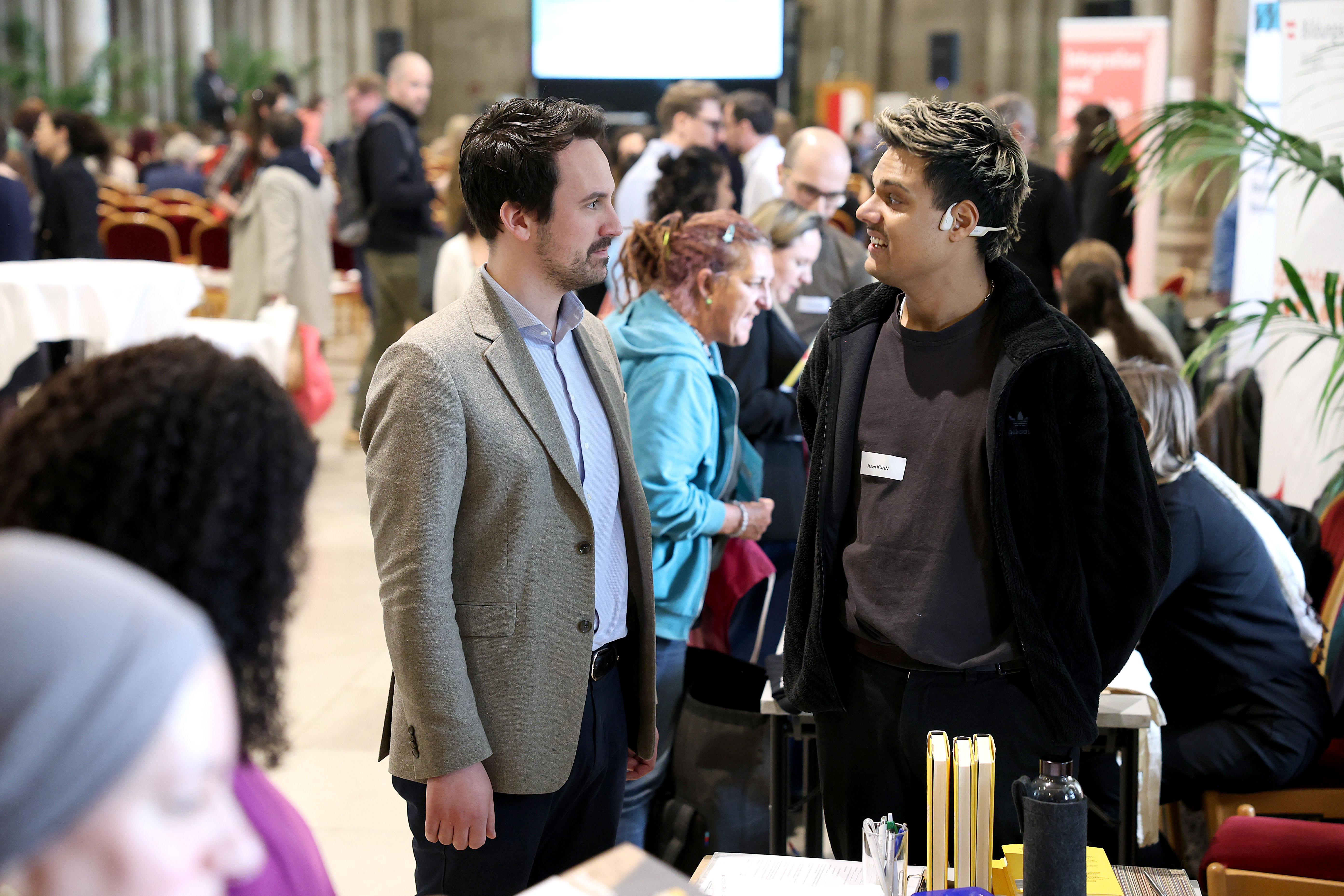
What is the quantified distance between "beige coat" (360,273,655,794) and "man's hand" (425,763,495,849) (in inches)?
0.8

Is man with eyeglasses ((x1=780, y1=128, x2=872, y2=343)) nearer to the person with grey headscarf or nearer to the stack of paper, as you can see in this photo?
the stack of paper

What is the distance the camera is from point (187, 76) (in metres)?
19.0

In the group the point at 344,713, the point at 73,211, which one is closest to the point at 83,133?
the point at 73,211

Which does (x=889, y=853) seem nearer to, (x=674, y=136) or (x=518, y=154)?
(x=518, y=154)

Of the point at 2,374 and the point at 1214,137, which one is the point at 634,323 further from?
the point at 2,374

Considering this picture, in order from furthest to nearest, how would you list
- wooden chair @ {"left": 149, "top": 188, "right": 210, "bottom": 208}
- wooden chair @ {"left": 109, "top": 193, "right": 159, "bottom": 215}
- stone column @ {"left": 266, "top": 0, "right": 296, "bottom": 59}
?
stone column @ {"left": 266, "top": 0, "right": 296, "bottom": 59}, wooden chair @ {"left": 149, "top": 188, "right": 210, "bottom": 208}, wooden chair @ {"left": 109, "top": 193, "right": 159, "bottom": 215}

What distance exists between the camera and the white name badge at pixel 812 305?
13.1ft

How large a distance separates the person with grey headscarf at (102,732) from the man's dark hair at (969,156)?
1425 millimetres

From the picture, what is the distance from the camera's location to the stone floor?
306 cm

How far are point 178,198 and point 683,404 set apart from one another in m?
9.37

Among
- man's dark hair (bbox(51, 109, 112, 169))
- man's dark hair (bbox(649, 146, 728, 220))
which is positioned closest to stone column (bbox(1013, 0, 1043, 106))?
man's dark hair (bbox(51, 109, 112, 169))

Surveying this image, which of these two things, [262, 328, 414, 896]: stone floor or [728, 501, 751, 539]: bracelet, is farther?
[262, 328, 414, 896]: stone floor

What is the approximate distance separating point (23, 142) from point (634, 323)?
8.73 m

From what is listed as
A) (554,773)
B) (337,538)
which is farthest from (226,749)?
(337,538)
